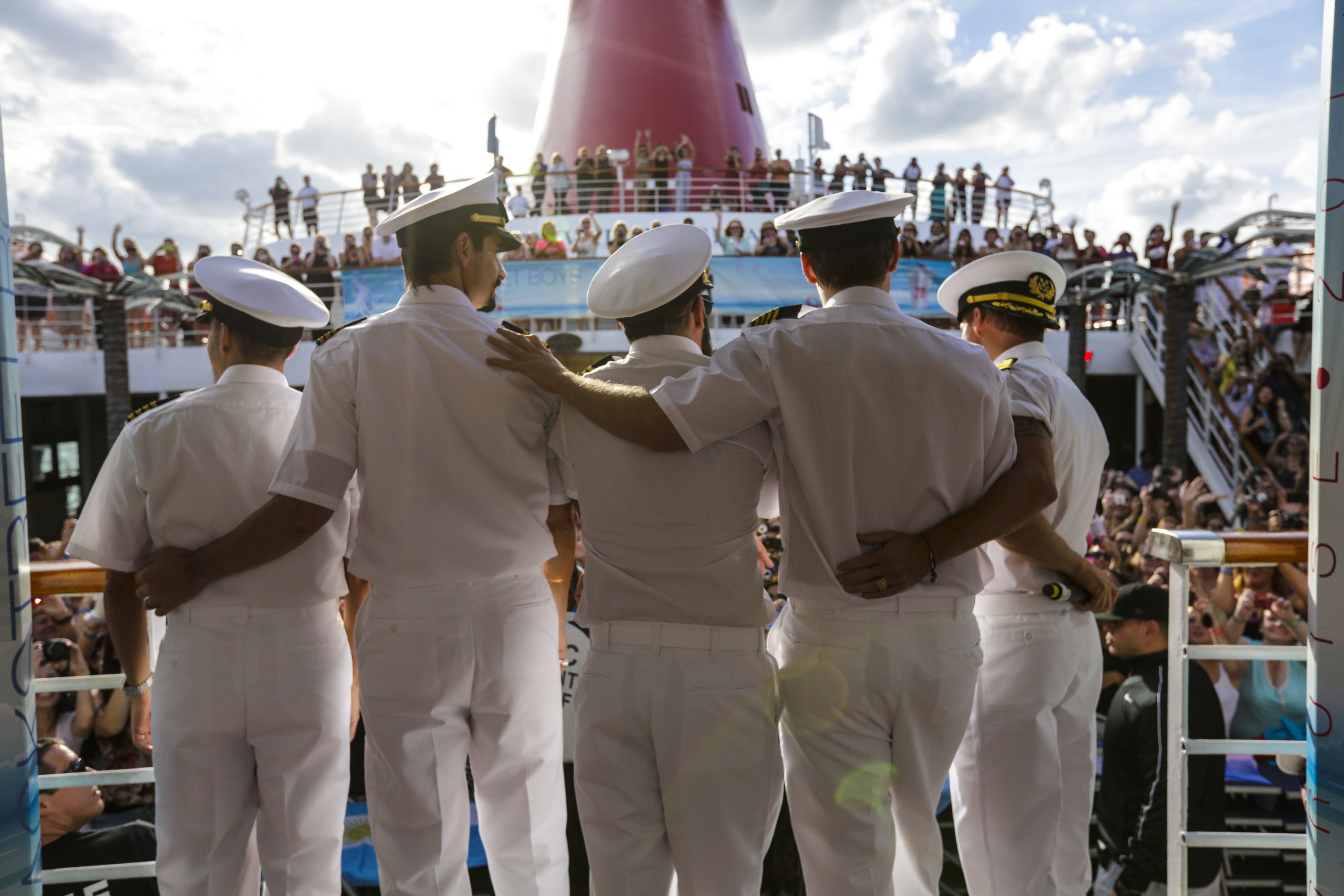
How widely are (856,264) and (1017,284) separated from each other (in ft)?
2.05

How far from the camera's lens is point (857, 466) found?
61.7 inches

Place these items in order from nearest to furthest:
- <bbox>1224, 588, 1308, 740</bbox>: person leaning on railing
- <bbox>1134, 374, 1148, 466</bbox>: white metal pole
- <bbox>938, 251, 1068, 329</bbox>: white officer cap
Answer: <bbox>938, 251, 1068, 329</bbox>: white officer cap → <bbox>1224, 588, 1308, 740</bbox>: person leaning on railing → <bbox>1134, 374, 1148, 466</bbox>: white metal pole

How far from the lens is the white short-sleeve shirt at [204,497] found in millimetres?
1795

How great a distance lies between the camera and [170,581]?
174 centimetres

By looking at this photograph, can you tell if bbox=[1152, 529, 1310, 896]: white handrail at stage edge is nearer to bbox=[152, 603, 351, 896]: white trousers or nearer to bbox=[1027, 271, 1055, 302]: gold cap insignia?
bbox=[1027, 271, 1055, 302]: gold cap insignia

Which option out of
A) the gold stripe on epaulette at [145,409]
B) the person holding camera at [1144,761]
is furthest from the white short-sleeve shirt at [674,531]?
the person holding camera at [1144,761]

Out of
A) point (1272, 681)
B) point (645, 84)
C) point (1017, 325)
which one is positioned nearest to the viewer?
point (1017, 325)

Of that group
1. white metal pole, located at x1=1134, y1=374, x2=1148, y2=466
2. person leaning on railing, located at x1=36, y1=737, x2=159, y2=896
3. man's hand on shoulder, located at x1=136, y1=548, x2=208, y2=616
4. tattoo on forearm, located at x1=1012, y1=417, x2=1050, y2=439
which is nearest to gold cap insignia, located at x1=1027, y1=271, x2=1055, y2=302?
tattoo on forearm, located at x1=1012, y1=417, x2=1050, y2=439

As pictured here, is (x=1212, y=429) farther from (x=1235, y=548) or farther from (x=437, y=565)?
(x=437, y=565)

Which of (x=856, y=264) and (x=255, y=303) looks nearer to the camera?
(x=856, y=264)

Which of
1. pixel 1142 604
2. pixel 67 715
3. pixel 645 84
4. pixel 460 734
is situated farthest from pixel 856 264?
pixel 645 84

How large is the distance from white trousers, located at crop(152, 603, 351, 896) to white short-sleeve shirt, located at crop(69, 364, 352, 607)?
0.07m

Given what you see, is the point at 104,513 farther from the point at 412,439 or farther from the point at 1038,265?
the point at 1038,265

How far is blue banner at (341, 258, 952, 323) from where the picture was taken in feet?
38.7
